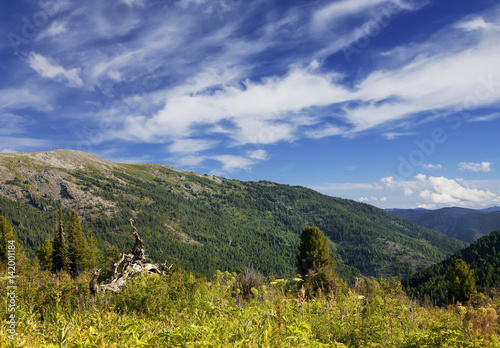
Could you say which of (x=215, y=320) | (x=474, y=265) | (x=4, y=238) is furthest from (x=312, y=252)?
(x=474, y=265)

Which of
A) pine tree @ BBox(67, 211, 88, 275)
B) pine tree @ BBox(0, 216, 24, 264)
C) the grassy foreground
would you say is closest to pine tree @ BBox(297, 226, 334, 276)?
the grassy foreground

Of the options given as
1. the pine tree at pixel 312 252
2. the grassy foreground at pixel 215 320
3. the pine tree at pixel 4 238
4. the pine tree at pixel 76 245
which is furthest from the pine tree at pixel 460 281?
the pine tree at pixel 76 245

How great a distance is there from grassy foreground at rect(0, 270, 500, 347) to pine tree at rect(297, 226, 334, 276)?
20.6m

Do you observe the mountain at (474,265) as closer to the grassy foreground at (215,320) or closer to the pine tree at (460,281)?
the pine tree at (460,281)

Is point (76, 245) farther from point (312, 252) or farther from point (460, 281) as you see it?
point (460, 281)

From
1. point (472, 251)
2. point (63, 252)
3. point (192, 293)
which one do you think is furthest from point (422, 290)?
point (192, 293)

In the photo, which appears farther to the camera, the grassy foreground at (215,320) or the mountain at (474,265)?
the mountain at (474,265)

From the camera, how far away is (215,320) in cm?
511

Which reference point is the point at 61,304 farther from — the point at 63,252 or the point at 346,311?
the point at 63,252

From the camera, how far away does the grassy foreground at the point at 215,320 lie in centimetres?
373

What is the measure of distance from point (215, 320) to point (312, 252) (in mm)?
27315

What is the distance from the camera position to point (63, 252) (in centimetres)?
4294

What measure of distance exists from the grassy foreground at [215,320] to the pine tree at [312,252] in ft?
67.6

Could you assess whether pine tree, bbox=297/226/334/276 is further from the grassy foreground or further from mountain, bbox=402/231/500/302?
mountain, bbox=402/231/500/302
